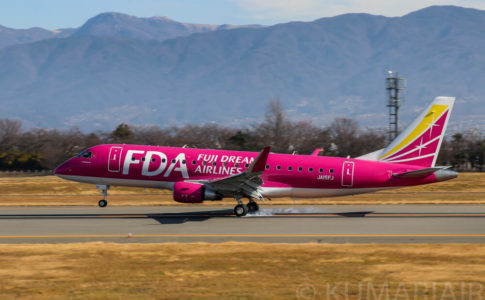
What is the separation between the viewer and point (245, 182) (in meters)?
33.1

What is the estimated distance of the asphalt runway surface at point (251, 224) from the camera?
2697cm

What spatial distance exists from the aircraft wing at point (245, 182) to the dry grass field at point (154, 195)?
8.19 m

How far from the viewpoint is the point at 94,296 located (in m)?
17.0

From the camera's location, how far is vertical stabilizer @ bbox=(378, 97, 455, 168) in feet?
114

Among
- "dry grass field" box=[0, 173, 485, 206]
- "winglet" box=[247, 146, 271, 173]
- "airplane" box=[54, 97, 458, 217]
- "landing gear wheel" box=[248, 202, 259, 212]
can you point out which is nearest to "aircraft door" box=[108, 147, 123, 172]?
"airplane" box=[54, 97, 458, 217]

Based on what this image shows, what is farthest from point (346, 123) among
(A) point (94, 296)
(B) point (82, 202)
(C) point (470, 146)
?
(A) point (94, 296)

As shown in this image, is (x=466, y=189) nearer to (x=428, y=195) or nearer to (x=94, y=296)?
(x=428, y=195)

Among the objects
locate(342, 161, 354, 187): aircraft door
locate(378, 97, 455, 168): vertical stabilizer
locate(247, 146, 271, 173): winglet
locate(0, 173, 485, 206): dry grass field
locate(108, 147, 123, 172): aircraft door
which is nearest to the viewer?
locate(247, 146, 271, 173): winglet

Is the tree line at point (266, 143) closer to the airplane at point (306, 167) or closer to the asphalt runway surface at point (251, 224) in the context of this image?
the asphalt runway surface at point (251, 224)

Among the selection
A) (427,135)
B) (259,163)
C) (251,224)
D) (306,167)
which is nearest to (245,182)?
(259,163)

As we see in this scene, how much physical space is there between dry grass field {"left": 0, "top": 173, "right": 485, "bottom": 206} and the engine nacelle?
8.80 m

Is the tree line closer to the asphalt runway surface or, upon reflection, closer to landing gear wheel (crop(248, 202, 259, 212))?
the asphalt runway surface

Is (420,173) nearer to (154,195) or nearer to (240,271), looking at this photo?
(240,271)

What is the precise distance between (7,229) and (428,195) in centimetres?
3113
